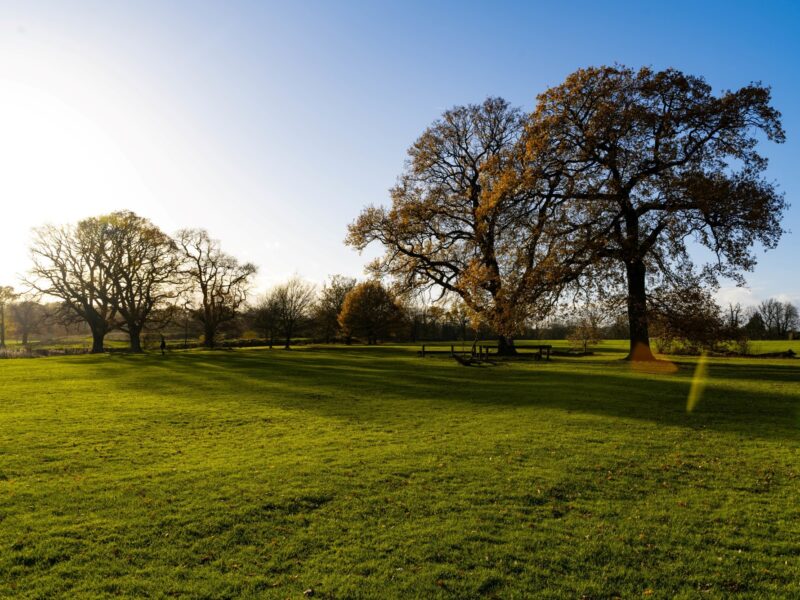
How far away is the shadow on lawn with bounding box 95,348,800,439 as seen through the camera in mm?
14922

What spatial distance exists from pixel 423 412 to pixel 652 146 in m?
23.7

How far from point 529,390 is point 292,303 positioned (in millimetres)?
57622

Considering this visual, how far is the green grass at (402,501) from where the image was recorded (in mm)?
5473

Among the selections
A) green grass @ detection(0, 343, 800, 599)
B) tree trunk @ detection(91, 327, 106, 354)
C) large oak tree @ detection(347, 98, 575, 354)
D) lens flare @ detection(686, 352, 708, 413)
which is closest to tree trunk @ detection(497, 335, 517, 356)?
large oak tree @ detection(347, 98, 575, 354)

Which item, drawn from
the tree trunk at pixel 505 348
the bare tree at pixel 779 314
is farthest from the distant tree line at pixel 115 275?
the bare tree at pixel 779 314

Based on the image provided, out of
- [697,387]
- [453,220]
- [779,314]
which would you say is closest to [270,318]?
[453,220]

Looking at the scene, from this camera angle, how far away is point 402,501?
7664mm

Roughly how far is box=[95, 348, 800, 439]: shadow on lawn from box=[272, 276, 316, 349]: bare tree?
38163 mm

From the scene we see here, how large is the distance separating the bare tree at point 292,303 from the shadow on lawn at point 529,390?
3816 centimetres

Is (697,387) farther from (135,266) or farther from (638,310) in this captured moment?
(135,266)

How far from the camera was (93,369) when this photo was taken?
102ft

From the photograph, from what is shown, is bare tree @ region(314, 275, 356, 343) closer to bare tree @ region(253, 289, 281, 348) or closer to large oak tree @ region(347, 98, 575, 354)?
bare tree @ region(253, 289, 281, 348)

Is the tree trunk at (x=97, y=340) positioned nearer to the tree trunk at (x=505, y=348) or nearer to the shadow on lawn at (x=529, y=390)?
the shadow on lawn at (x=529, y=390)

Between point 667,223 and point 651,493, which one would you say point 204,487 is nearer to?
point 651,493
